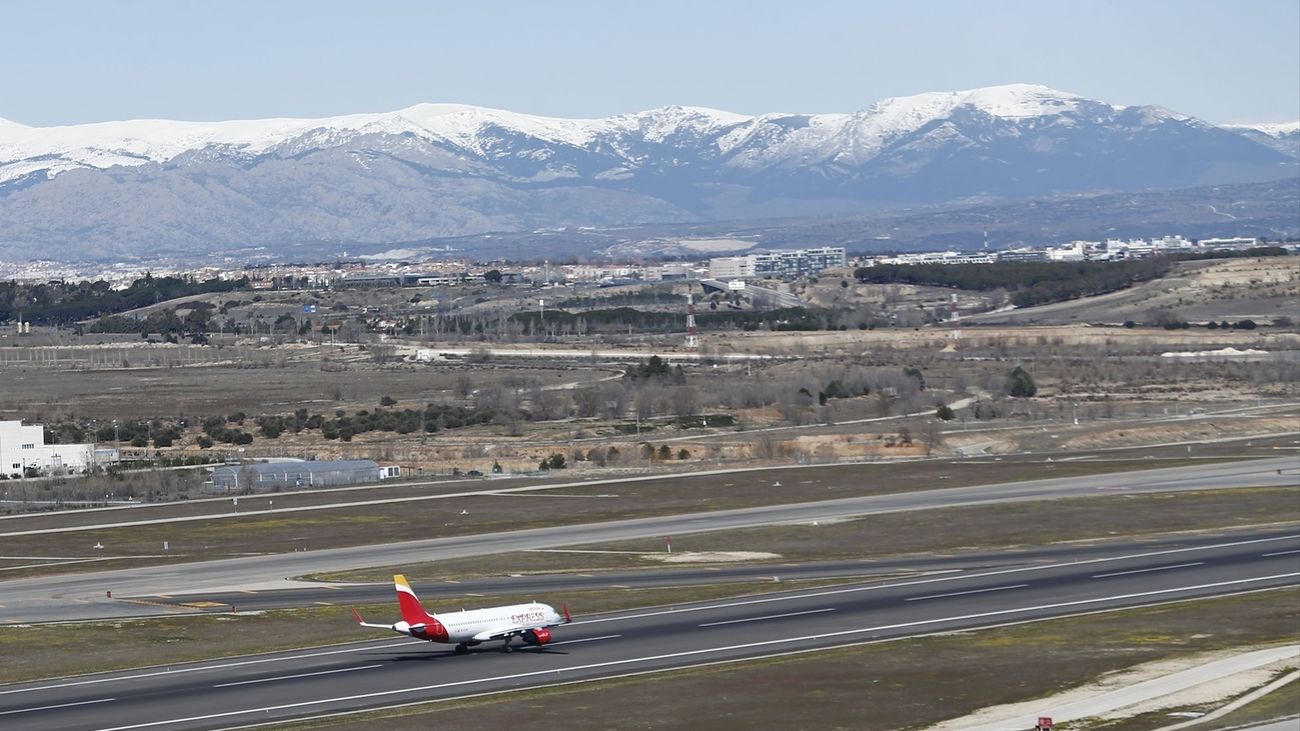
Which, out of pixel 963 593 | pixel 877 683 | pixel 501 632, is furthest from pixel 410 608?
pixel 963 593

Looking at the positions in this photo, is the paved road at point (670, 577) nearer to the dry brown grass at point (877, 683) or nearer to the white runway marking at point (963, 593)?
the white runway marking at point (963, 593)

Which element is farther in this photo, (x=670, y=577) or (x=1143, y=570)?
(x=670, y=577)

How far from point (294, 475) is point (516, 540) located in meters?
35.6

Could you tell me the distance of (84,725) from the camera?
160 feet

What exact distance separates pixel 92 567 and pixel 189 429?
74.5m

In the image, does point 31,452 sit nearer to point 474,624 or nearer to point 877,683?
point 474,624

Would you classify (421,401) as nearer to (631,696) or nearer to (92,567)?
(92,567)

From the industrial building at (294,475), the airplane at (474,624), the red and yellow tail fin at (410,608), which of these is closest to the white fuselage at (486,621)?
the airplane at (474,624)

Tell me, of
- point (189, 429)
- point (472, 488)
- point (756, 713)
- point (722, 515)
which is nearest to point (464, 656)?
point (756, 713)

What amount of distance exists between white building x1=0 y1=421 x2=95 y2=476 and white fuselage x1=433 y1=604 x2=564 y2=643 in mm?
76857

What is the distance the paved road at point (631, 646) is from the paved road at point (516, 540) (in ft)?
46.3

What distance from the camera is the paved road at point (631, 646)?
51.3m

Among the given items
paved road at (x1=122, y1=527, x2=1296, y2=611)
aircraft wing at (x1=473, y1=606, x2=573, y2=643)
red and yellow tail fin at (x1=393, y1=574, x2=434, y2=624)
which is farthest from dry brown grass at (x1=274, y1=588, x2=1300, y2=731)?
paved road at (x1=122, y1=527, x2=1296, y2=611)

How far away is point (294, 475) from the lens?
118500 millimetres
